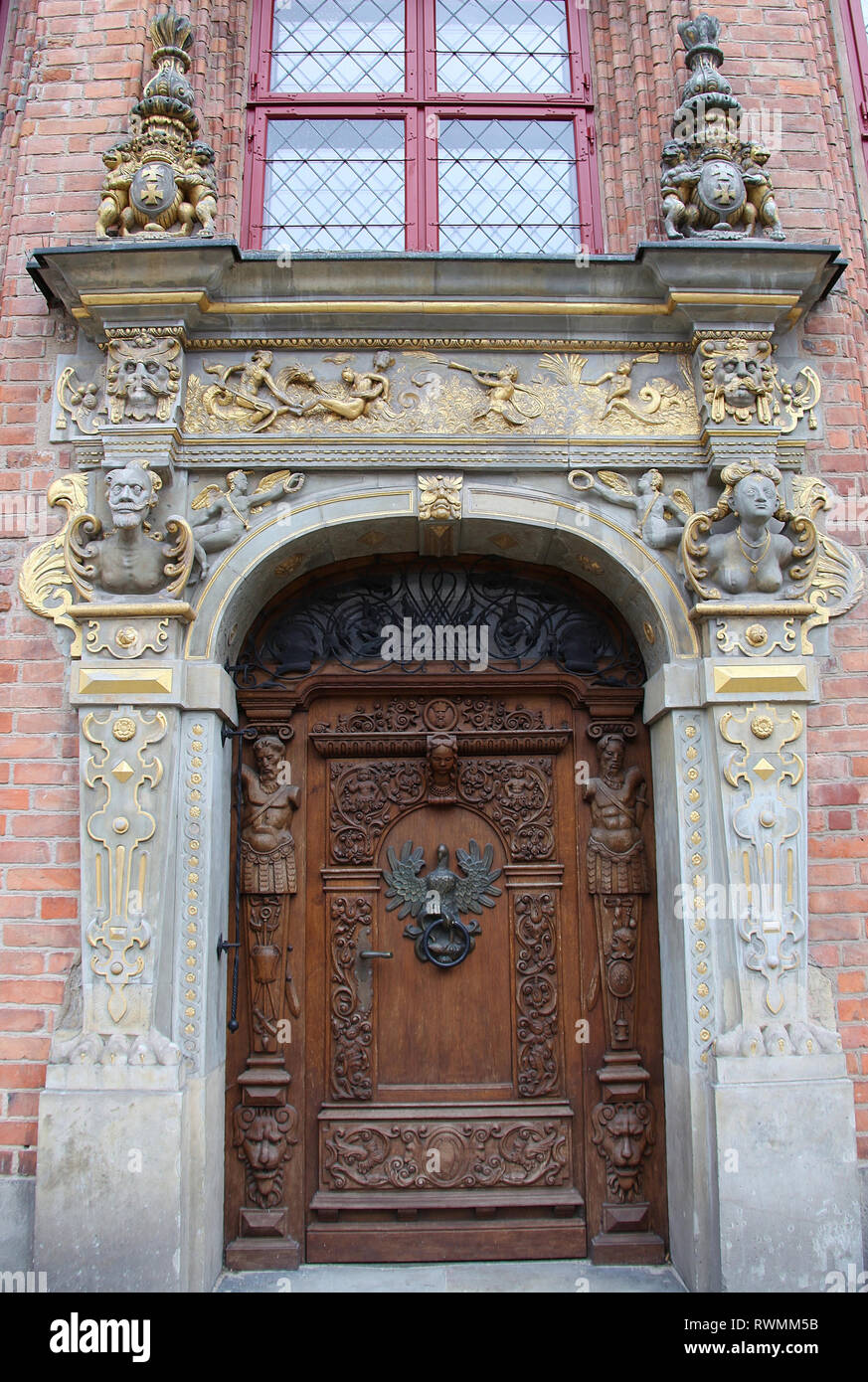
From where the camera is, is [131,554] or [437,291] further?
[437,291]

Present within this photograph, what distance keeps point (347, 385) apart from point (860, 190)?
2975 mm

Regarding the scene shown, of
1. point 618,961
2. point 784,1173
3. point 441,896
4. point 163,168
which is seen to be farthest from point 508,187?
point 784,1173

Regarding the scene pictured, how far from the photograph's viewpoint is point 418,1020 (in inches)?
178

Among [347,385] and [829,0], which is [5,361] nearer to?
[347,385]

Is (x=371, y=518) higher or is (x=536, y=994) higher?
(x=371, y=518)

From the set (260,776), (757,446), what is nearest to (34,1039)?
(260,776)

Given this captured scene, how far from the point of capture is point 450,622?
15.9 feet

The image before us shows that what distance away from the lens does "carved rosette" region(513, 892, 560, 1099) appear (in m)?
4.49

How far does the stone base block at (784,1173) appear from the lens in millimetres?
3748

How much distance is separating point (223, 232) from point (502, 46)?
76.6 inches

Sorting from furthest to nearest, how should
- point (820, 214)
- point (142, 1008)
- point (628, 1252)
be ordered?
point (820, 214) < point (628, 1252) < point (142, 1008)

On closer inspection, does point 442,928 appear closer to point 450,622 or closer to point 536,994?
point 536,994

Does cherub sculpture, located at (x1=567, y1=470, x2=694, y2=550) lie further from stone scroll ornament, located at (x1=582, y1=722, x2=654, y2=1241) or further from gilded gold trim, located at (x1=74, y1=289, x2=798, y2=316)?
stone scroll ornament, located at (x1=582, y1=722, x2=654, y2=1241)

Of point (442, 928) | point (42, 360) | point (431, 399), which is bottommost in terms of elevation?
point (442, 928)
